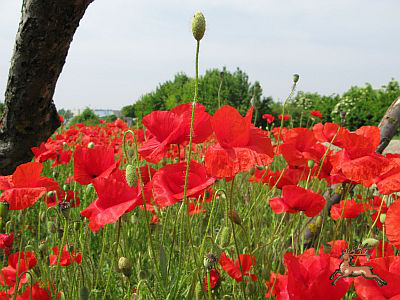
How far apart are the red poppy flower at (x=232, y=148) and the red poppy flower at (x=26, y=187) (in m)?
0.52

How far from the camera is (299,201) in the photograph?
3.65 ft

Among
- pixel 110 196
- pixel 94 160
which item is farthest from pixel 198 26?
pixel 94 160

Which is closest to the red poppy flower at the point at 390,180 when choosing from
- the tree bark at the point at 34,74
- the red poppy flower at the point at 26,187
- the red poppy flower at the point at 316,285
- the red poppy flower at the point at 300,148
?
the red poppy flower at the point at 300,148

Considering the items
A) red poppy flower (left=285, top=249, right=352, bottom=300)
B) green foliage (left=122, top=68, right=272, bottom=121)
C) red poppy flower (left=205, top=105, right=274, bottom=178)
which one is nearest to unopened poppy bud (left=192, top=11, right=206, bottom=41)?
red poppy flower (left=205, top=105, right=274, bottom=178)

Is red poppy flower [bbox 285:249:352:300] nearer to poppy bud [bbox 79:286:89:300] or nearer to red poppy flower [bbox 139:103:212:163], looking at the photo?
red poppy flower [bbox 139:103:212:163]

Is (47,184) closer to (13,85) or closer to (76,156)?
(76,156)

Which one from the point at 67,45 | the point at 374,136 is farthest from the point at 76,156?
the point at 67,45

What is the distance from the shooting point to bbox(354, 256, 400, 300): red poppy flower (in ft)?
2.02

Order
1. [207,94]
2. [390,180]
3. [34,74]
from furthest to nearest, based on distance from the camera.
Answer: [207,94] → [34,74] → [390,180]

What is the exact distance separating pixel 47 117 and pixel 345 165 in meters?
2.05

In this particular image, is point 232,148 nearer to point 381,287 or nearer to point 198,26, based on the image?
point 198,26

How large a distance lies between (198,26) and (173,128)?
0.98 ft

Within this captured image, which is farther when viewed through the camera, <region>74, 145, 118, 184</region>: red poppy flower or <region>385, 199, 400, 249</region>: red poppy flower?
<region>74, 145, 118, 184</region>: red poppy flower

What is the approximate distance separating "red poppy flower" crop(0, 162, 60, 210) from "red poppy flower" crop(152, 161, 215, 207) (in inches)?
14.8
